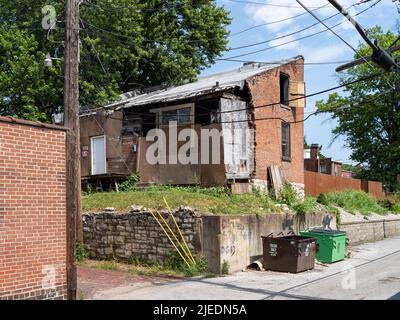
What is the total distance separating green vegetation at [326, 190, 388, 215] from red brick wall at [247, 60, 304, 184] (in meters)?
2.73

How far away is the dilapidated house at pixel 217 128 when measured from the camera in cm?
1978

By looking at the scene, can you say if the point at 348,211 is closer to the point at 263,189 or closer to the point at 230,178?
the point at 263,189

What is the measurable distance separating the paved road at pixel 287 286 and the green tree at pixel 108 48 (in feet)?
47.0

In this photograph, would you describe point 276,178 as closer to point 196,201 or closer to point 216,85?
point 216,85

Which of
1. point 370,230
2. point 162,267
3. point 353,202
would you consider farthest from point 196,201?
point 353,202

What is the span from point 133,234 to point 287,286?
19.1 ft

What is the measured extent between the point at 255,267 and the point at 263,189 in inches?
257

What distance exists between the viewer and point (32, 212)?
9133 mm

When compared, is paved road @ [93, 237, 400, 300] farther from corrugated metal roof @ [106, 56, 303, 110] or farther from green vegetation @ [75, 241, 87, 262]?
corrugated metal roof @ [106, 56, 303, 110]

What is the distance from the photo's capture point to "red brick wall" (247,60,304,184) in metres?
21.2

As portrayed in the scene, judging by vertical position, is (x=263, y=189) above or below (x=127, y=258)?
above

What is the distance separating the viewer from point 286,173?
23.2 m

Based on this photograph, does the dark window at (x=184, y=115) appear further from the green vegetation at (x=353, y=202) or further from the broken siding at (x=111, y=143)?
the green vegetation at (x=353, y=202)
